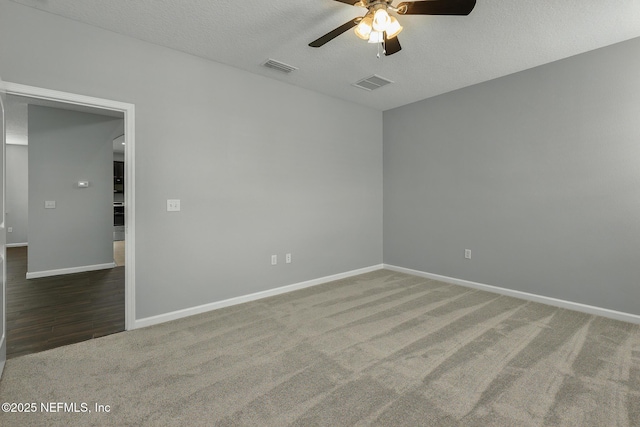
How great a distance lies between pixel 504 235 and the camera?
12.5 feet

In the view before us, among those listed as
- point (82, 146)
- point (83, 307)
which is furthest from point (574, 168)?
point (82, 146)

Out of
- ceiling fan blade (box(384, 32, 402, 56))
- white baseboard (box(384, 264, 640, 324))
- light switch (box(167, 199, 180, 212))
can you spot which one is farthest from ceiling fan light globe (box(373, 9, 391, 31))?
white baseboard (box(384, 264, 640, 324))

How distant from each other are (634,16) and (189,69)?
411 centimetres

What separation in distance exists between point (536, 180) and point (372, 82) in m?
2.34

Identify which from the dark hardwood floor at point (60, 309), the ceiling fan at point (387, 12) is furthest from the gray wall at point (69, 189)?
the ceiling fan at point (387, 12)

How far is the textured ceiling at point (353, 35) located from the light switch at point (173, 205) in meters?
1.56

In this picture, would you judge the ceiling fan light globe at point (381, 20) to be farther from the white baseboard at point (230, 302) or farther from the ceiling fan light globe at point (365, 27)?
the white baseboard at point (230, 302)

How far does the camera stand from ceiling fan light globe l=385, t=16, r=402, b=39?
2137 millimetres

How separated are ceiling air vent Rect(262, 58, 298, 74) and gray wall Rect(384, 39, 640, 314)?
2.20m

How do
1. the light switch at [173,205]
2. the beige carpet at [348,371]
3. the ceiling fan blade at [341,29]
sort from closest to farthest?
the beige carpet at [348,371], the ceiling fan blade at [341,29], the light switch at [173,205]

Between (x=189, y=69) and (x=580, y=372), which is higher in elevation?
(x=189, y=69)

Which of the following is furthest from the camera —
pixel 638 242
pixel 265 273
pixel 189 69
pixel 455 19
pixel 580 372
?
pixel 265 273

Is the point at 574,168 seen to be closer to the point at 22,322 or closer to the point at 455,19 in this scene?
the point at 455,19

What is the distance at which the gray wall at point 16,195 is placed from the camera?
780 cm
